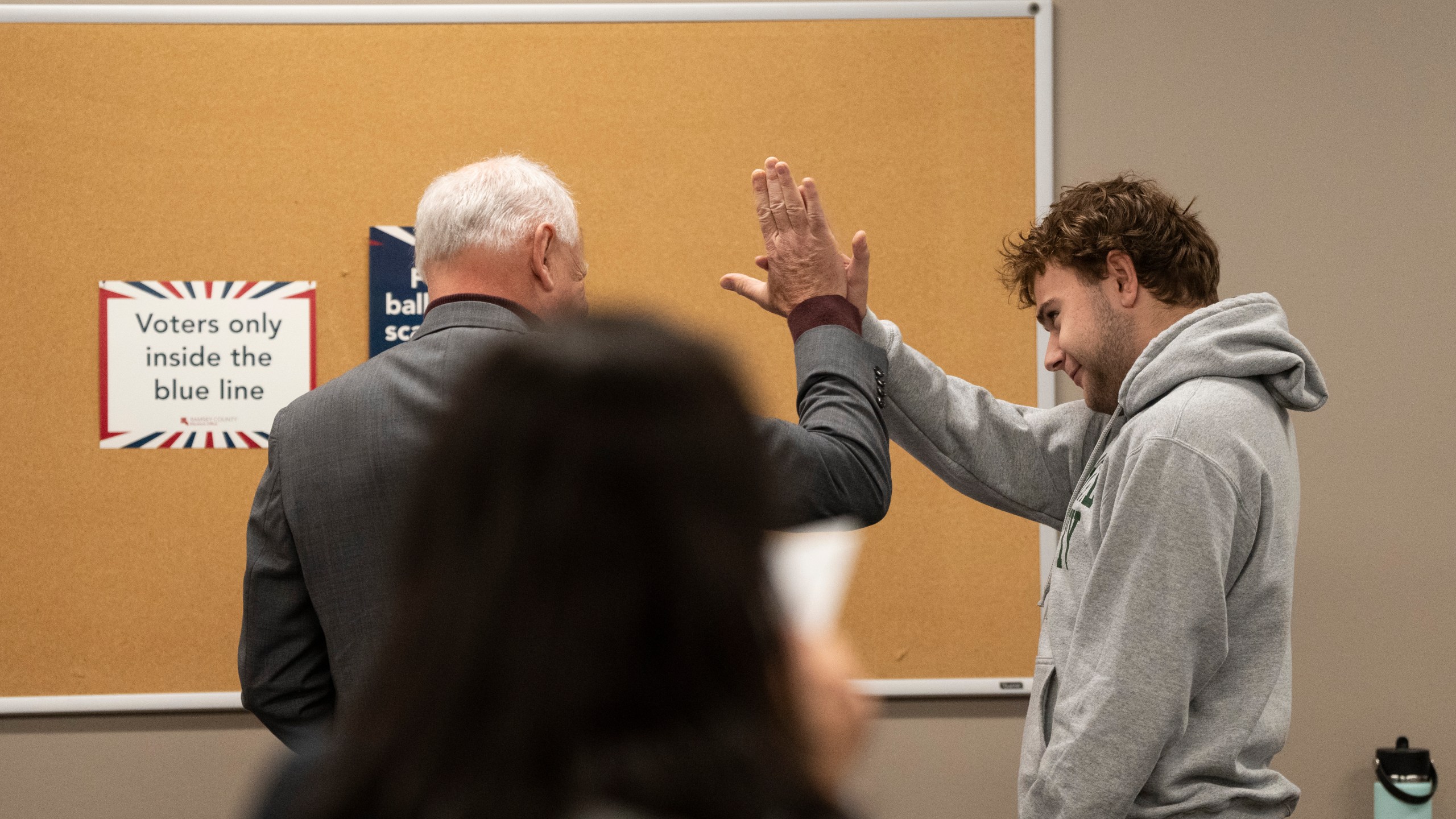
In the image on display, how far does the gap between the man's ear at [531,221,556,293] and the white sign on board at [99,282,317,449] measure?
42.3 inches

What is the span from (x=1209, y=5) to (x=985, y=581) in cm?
134

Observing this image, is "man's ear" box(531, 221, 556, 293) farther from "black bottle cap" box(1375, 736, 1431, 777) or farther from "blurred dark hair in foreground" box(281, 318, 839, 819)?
"black bottle cap" box(1375, 736, 1431, 777)

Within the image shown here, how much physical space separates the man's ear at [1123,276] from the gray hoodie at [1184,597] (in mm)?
141

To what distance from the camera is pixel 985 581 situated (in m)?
2.26

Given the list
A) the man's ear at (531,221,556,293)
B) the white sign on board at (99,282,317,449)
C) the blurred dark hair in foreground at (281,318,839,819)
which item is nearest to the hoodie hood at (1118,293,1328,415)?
the man's ear at (531,221,556,293)

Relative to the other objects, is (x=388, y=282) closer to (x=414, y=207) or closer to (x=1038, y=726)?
(x=414, y=207)

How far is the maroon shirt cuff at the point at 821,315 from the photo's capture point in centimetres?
138

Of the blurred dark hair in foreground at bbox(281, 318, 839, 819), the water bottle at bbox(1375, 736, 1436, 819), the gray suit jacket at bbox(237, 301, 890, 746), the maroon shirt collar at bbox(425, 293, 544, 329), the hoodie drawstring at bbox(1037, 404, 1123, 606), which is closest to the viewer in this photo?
the blurred dark hair in foreground at bbox(281, 318, 839, 819)

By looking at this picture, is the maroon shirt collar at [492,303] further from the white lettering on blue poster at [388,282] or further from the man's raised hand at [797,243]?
the white lettering on blue poster at [388,282]

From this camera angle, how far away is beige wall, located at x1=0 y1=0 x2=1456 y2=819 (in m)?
2.25

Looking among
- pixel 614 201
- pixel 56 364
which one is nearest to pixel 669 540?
pixel 614 201

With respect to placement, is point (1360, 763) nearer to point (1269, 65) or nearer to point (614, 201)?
point (1269, 65)

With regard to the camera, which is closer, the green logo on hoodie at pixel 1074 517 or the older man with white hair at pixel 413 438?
the older man with white hair at pixel 413 438

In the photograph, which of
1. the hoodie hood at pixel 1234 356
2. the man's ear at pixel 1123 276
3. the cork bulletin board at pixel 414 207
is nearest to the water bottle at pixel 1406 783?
the cork bulletin board at pixel 414 207
